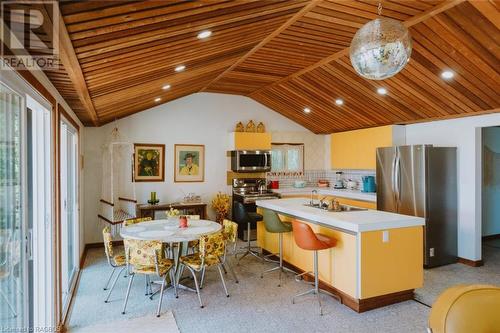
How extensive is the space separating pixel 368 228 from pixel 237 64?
3040 mm

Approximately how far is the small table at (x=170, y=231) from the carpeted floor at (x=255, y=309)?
59 cm

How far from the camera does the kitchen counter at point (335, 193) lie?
6305 millimetres

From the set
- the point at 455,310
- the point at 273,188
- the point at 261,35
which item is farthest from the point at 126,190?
the point at 455,310

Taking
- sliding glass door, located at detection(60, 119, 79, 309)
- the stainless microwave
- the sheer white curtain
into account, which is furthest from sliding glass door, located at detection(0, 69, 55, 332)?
the stainless microwave

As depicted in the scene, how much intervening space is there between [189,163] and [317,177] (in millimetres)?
3174

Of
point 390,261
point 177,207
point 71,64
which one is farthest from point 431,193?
point 71,64

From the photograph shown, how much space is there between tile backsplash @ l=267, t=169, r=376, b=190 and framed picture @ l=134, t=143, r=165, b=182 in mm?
2449

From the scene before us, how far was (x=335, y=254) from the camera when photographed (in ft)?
12.6

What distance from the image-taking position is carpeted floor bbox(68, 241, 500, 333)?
10.7ft

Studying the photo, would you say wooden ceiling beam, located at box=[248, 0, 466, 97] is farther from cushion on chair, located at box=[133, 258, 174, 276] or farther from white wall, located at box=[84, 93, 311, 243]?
cushion on chair, located at box=[133, 258, 174, 276]

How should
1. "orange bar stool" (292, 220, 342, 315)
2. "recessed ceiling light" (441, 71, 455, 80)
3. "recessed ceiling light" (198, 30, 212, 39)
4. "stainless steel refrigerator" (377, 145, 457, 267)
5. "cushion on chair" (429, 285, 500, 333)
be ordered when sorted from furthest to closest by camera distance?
"stainless steel refrigerator" (377, 145, 457, 267) → "recessed ceiling light" (441, 71, 455, 80) → "orange bar stool" (292, 220, 342, 315) → "recessed ceiling light" (198, 30, 212, 39) → "cushion on chair" (429, 285, 500, 333)

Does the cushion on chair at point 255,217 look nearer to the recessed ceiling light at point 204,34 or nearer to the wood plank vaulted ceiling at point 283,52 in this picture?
the wood plank vaulted ceiling at point 283,52

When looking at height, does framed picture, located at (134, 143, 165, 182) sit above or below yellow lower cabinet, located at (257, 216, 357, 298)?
above

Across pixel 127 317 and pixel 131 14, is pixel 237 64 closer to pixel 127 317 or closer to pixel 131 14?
pixel 131 14
